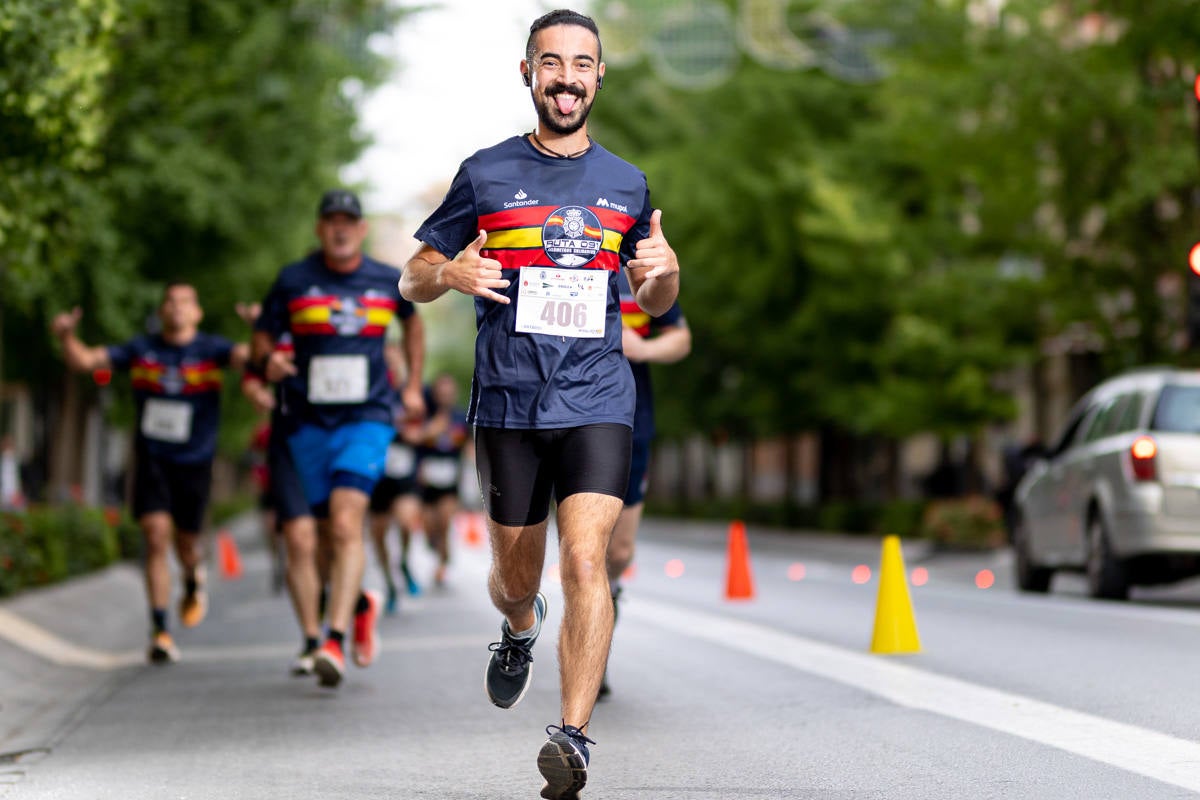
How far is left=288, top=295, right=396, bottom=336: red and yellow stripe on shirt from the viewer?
33.9 ft

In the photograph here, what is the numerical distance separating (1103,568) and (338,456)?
7.92m

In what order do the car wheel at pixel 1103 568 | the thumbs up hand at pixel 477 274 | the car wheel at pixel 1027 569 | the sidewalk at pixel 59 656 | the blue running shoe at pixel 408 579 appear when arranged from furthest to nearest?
1. the blue running shoe at pixel 408 579
2. the car wheel at pixel 1027 569
3. the car wheel at pixel 1103 568
4. the sidewalk at pixel 59 656
5. the thumbs up hand at pixel 477 274

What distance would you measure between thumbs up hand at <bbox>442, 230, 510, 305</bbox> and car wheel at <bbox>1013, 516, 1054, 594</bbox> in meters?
13.0

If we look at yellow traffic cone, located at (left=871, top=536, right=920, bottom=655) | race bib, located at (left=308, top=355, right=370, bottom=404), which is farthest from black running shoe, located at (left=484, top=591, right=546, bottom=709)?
yellow traffic cone, located at (left=871, top=536, right=920, bottom=655)

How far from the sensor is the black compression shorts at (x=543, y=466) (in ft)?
20.6

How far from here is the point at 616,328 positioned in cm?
651

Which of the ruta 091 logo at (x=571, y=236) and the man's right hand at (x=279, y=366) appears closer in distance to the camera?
the ruta 091 logo at (x=571, y=236)

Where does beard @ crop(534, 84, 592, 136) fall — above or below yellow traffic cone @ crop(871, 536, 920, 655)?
above

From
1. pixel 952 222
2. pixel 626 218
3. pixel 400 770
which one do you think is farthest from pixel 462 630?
pixel 952 222

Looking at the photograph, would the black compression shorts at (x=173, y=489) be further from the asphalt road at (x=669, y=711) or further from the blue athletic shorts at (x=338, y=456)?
the blue athletic shorts at (x=338, y=456)

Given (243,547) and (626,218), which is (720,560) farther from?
(626,218)

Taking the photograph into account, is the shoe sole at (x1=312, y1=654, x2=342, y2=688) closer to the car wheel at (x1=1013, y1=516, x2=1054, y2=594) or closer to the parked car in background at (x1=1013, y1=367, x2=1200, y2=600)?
the parked car in background at (x1=1013, y1=367, x2=1200, y2=600)

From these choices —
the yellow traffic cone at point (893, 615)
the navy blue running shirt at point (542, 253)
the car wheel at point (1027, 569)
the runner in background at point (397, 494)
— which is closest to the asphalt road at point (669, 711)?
the yellow traffic cone at point (893, 615)

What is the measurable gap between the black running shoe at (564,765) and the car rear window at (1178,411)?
35.1ft
